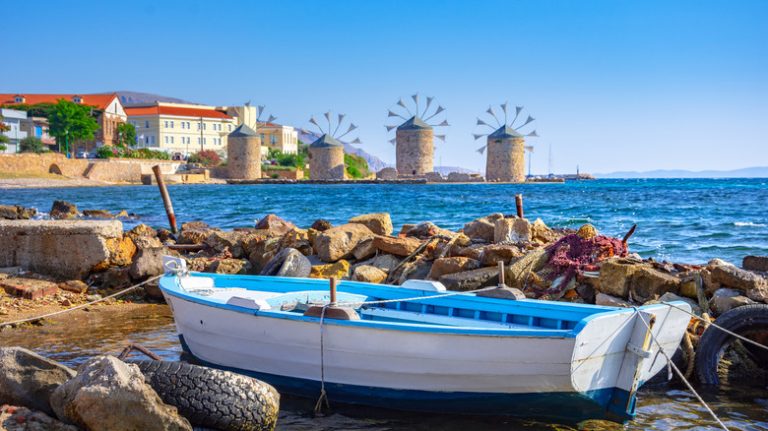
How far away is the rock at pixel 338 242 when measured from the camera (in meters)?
8.88

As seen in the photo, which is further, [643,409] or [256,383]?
[643,409]

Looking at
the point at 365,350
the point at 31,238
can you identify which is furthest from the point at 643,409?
the point at 31,238

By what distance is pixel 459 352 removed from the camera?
4.44 m

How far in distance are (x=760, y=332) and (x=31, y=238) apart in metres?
7.78

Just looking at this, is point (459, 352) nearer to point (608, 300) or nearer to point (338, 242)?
point (608, 300)

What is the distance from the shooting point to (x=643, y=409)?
502 cm

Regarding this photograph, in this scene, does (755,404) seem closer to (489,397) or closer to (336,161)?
(489,397)

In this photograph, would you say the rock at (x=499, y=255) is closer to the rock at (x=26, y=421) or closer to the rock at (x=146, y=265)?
the rock at (x=146, y=265)

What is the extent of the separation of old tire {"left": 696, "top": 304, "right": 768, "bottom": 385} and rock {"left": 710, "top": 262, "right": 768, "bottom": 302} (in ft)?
2.99

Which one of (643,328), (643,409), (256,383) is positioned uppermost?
(643,328)

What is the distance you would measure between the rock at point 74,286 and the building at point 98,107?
70.1 m

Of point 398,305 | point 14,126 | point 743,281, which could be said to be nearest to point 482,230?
point 743,281

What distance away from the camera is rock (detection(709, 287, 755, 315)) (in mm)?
6293

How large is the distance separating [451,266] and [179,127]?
81.5 meters
